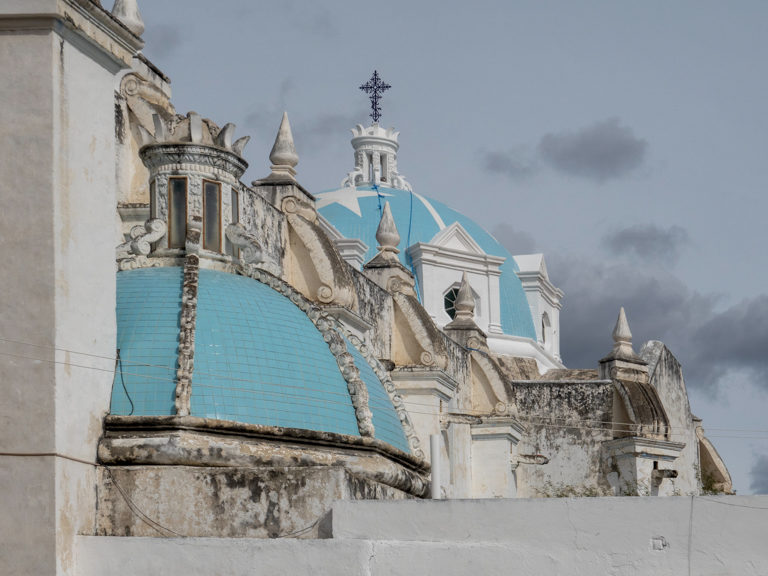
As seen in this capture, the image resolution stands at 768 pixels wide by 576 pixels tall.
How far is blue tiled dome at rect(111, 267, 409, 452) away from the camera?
1200 cm

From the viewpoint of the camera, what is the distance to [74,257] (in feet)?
37.4

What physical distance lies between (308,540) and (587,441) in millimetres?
14956

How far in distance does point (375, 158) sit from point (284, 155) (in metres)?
18.1

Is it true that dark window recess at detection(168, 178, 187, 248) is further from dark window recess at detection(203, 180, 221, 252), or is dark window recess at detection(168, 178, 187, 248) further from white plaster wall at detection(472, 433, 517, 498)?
white plaster wall at detection(472, 433, 517, 498)

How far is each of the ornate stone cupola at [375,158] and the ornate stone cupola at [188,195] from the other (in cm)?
2266

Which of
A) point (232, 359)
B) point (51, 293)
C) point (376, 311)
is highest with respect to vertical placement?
point (376, 311)

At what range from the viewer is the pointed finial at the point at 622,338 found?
26672mm

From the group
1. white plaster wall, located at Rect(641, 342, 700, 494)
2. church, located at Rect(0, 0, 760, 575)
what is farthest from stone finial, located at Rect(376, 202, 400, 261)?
white plaster wall, located at Rect(641, 342, 700, 494)

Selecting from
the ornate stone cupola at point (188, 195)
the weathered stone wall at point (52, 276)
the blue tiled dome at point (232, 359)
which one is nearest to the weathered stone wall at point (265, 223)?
the ornate stone cupola at point (188, 195)

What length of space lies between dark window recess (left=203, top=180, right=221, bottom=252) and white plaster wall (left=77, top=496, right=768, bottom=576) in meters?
3.39

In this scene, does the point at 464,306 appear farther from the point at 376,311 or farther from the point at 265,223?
the point at 265,223

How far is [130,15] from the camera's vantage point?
57.3ft

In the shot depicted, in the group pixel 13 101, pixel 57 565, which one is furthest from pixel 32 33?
pixel 57 565

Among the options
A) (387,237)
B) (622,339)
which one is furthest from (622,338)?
(387,237)
